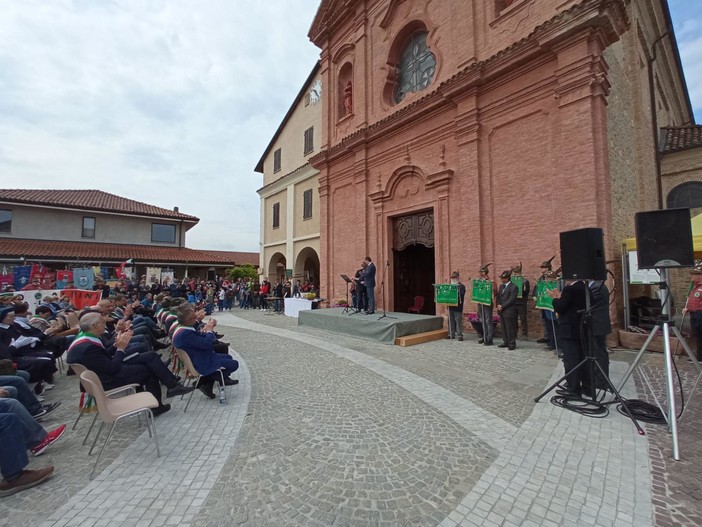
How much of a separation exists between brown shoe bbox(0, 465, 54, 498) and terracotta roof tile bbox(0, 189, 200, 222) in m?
25.2

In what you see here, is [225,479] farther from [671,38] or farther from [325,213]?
[671,38]

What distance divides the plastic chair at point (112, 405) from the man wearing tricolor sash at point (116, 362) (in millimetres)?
447

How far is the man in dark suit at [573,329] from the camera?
4.50 metres

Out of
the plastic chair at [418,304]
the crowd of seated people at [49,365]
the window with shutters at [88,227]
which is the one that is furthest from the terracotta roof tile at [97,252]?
the plastic chair at [418,304]

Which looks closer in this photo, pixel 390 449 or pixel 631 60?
pixel 390 449

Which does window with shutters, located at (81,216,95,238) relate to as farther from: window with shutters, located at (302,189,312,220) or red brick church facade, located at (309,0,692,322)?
red brick church facade, located at (309,0,692,322)

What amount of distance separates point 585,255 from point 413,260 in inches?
368

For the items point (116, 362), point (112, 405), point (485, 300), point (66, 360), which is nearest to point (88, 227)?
point (116, 362)

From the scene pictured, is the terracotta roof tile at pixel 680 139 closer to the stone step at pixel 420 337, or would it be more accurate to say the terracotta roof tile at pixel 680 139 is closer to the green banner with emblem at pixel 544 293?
the green banner with emblem at pixel 544 293

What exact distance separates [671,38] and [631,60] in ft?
22.9

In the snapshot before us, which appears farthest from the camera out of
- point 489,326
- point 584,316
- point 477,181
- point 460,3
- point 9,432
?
point 460,3

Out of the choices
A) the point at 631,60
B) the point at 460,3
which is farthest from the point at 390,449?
the point at 631,60

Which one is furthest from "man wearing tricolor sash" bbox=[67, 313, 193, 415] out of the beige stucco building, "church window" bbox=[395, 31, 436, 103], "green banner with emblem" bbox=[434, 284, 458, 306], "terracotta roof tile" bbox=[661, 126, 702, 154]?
"terracotta roof tile" bbox=[661, 126, 702, 154]

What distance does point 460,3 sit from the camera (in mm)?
10391
